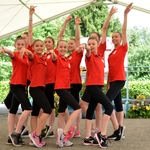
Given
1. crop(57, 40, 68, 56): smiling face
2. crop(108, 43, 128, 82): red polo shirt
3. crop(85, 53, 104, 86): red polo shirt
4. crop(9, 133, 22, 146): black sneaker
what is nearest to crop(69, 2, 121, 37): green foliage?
crop(108, 43, 128, 82): red polo shirt

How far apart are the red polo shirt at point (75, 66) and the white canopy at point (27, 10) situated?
3.75 meters

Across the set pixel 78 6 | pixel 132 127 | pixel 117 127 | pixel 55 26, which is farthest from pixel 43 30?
pixel 117 127

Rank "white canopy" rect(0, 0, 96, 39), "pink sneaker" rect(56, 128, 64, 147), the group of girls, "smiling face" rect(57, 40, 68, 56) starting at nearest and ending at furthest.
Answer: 1. "pink sneaker" rect(56, 128, 64, 147)
2. the group of girls
3. "smiling face" rect(57, 40, 68, 56)
4. "white canopy" rect(0, 0, 96, 39)

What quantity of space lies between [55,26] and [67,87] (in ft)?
66.7

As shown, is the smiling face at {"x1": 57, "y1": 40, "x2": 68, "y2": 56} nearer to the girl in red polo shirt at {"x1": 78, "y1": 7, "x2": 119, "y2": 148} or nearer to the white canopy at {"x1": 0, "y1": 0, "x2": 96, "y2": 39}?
the girl in red polo shirt at {"x1": 78, "y1": 7, "x2": 119, "y2": 148}

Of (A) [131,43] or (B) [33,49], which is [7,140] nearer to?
(B) [33,49]

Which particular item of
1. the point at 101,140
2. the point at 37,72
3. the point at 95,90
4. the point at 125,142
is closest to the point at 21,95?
the point at 37,72

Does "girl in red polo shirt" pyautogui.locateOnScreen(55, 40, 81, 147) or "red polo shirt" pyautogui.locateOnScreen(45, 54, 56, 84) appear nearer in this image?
"girl in red polo shirt" pyautogui.locateOnScreen(55, 40, 81, 147)

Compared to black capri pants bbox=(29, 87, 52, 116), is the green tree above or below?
above

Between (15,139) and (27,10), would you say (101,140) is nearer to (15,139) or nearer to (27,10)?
(15,139)

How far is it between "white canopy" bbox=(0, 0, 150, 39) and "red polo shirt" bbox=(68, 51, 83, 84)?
3751 millimetres

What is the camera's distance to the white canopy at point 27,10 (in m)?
9.48

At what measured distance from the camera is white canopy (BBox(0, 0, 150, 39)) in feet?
30.5

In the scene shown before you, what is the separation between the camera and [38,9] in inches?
395
